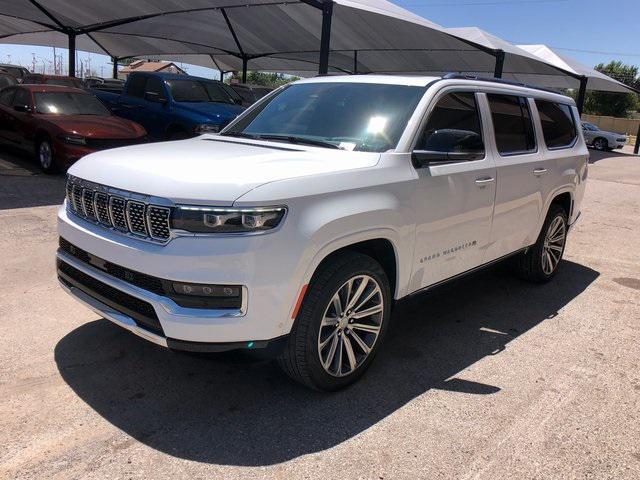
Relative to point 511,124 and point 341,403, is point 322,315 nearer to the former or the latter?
point 341,403

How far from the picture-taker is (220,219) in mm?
2752

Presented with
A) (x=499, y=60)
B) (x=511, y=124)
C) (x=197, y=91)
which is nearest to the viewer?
(x=511, y=124)

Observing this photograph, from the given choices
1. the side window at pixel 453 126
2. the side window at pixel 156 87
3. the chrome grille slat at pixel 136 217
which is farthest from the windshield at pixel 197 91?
the chrome grille slat at pixel 136 217

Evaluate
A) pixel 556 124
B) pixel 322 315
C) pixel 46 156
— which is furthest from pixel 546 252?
pixel 46 156

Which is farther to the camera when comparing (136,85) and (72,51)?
(72,51)

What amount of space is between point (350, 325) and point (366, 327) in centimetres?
15

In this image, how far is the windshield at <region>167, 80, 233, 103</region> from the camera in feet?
37.1

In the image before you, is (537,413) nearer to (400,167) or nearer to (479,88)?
(400,167)

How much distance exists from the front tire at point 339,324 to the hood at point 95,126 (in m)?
7.55

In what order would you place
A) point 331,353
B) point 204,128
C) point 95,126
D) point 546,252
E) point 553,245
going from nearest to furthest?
point 331,353, point 546,252, point 553,245, point 95,126, point 204,128

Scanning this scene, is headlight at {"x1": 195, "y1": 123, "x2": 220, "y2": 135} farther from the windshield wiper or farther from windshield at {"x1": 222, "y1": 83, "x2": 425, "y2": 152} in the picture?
the windshield wiper

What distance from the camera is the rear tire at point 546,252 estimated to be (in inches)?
219

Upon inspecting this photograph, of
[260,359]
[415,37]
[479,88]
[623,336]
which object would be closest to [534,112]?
[479,88]

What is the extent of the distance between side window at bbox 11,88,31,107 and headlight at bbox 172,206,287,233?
30.5ft
